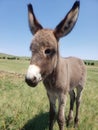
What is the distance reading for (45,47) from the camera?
6.54 metres

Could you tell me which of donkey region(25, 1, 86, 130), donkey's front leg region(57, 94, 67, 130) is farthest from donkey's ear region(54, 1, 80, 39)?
donkey's front leg region(57, 94, 67, 130)

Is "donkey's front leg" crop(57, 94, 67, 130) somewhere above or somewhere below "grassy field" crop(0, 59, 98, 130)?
above

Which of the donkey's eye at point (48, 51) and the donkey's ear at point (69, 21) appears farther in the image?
the donkey's ear at point (69, 21)

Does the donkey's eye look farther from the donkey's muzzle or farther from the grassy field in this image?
the grassy field

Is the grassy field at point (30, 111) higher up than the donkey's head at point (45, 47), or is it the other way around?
the donkey's head at point (45, 47)

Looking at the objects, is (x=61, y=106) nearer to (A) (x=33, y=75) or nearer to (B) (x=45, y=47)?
(B) (x=45, y=47)

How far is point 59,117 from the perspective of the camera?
26.4 ft

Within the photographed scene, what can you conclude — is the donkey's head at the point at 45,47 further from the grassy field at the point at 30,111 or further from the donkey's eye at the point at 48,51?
the grassy field at the point at 30,111

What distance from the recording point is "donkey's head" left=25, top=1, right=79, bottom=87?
19.9 feet

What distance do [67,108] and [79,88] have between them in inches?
48.7

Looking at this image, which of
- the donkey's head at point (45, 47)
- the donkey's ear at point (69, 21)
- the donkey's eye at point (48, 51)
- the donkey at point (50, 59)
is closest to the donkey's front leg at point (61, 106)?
the donkey at point (50, 59)

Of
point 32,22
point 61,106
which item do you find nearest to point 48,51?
point 32,22

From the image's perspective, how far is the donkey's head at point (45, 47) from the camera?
19.9 ft

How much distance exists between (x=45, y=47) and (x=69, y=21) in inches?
32.7
